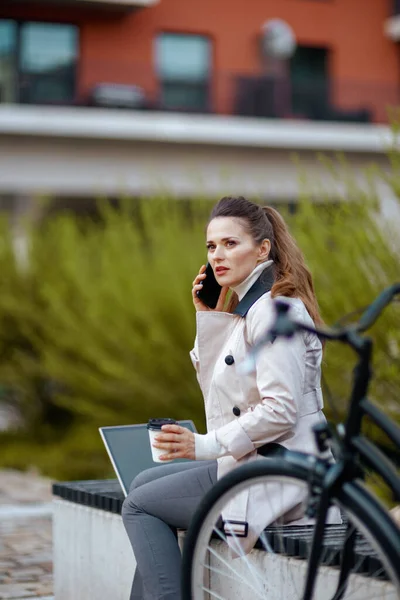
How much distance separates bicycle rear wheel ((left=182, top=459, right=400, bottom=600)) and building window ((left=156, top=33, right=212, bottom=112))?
65.8 ft

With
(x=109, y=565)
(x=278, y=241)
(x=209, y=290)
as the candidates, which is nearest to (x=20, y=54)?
(x=109, y=565)

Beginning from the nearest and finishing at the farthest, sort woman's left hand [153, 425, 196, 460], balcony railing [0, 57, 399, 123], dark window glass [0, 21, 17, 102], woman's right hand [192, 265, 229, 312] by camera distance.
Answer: woman's left hand [153, 425, 196, 460] → woman's right hand [192, 265, 229, 312] → dark window glass [0, 21, 17, 102] → balcony railing [0, 57, 399, 123]

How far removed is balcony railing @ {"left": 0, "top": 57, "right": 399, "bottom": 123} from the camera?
22453 mm

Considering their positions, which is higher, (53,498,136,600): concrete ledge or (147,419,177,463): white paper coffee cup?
(147,419,177,463): white paper coffee cup

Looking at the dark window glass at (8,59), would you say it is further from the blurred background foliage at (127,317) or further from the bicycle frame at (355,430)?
the bicycle frame at (355,430)

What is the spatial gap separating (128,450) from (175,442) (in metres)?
1.01

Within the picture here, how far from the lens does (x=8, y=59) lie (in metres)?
23.0

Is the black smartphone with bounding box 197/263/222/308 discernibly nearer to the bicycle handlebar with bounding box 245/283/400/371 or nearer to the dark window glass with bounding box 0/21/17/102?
the bicycle handlebar with bounding box 245/283/400/371

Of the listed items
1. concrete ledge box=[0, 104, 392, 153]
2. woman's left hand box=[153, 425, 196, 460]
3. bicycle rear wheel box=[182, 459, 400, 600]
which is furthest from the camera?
concrete ledge box=[0, 104, 392, 153]

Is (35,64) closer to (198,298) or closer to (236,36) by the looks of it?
(236,36)

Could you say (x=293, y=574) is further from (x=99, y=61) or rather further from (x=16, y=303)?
(x=99, y=61)

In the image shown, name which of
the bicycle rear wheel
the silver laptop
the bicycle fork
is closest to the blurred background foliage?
the silver laptop

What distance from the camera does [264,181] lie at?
2120 centimetres

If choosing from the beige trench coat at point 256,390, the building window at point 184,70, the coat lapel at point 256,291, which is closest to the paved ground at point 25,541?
the beige trench coat at point 256,390
